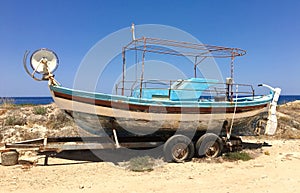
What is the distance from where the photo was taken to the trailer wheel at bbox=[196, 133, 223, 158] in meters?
8.25

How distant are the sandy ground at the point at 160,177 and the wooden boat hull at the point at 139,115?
119 centimetres

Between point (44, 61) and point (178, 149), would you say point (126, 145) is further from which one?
point (44, 61)

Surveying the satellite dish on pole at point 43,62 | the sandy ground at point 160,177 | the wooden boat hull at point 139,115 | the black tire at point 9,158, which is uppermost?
the satellite dish on pole at point 43,62

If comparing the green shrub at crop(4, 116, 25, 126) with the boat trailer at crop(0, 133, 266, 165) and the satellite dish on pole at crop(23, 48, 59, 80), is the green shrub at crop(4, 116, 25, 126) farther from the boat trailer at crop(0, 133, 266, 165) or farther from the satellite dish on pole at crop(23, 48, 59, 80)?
the satellite dish on pole at crop(23, 48, 59, 80)

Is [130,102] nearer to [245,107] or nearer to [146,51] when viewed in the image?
[146,51]

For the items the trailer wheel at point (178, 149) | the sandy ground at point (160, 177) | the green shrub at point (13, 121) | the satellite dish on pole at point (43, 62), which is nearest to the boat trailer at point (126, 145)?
the trailer wheel at point (178, 149)

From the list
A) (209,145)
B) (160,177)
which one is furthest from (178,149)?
(160,177)

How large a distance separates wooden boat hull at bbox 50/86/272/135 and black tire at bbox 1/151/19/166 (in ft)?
6.01

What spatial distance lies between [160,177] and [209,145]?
261 centimetres

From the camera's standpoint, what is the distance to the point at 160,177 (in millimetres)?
6406

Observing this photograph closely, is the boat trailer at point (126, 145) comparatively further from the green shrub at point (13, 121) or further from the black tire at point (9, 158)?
the green shrub at point (13, 121)

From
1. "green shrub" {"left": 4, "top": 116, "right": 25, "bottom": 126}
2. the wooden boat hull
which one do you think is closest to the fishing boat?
the wooden boat hull

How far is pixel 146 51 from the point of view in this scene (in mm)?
8102

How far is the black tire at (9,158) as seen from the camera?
7.14m
